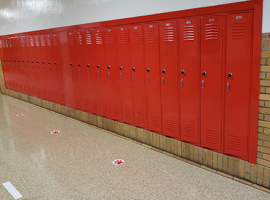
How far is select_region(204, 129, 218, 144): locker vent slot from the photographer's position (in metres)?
3.25

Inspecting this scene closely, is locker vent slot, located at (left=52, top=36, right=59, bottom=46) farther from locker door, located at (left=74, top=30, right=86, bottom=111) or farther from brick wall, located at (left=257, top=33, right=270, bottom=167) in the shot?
brick wall, located at (left=257, top=33, right=270, bottom=167)

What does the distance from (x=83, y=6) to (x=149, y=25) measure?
191 centimetres

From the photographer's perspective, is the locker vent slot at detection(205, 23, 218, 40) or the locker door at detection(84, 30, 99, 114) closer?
the locker vent slot at detection(205, 23, 218, 40)

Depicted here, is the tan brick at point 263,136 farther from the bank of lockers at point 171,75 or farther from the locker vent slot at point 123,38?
the locker vent slot at point 123,38

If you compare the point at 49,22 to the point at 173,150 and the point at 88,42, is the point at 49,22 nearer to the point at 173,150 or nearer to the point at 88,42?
the point at 88,42

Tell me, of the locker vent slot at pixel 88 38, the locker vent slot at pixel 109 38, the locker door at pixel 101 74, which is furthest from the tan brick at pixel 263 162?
the locker vent slot at pixel 88 38

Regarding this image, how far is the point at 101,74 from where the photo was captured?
4.84 metres

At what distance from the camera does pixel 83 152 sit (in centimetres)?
407

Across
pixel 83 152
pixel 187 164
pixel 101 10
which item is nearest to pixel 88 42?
pixel 101 10

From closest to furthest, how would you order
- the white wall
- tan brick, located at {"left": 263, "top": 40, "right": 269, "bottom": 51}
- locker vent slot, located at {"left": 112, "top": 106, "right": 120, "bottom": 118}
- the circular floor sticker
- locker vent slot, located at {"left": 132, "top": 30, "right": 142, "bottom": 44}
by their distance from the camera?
tan brick, located at {"left": 263, "top": 40, "right": 269, "bottom": 51} → the white wall → the circular floor sticker → locker vent slot, located at {"left": 132, "top": 30, "right": 142, "bottom": 44} → locker vent slot, located at {"left": 112, "top": 106, "right": 120, "bottom": 118}

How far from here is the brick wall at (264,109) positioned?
103 inches

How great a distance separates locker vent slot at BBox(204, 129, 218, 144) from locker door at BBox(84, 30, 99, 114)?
245cm

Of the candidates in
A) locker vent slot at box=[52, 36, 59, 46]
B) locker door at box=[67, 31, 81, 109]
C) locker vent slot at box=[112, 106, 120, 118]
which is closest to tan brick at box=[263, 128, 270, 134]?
locker vent slot at box=[112, 106, 120, 118]

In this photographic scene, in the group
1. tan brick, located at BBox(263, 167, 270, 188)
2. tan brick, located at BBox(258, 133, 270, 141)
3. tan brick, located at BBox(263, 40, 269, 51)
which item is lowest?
tan brick, located at BBox(263, 167, 270, 188)
